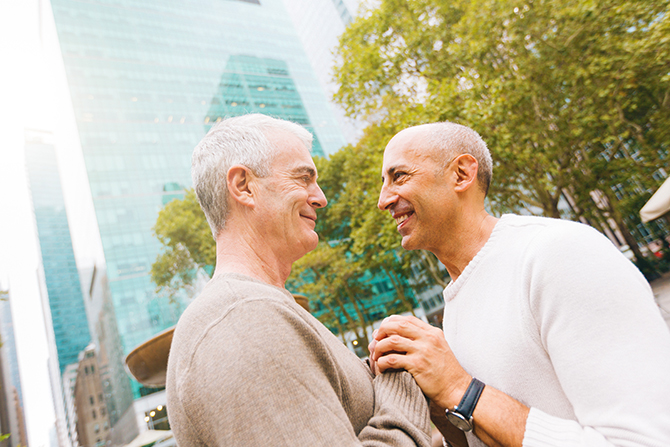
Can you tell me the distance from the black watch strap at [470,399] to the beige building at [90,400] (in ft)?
174

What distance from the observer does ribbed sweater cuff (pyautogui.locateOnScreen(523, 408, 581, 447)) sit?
108 cm

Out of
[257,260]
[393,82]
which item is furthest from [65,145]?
[257,260]

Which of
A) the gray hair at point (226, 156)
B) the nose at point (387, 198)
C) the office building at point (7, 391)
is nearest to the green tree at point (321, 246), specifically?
the office building at point (7, 391)

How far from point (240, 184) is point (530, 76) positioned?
11149mm

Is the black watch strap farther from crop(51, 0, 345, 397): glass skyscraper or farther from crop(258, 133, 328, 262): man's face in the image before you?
crop(51, 0, 345, 397): glass skyscraper

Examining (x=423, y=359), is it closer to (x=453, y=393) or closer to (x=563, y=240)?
(x=453, y=393)

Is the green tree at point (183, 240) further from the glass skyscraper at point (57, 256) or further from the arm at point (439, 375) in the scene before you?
the glass skyscraper at point (57, 256)

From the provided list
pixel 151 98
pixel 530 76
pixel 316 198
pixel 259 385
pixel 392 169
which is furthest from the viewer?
pixel 151 98

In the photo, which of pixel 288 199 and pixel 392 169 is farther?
pixel 392 169

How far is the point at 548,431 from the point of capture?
114 cm

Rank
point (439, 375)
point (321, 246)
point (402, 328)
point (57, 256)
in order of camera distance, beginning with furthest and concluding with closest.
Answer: point (57, 256) < point (321, 246) < point (402, 328) < point (439, 375)

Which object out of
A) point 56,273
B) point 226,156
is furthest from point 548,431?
point 56,273

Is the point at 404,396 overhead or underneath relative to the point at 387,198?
underneath

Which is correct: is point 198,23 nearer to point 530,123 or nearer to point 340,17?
point 340,17
